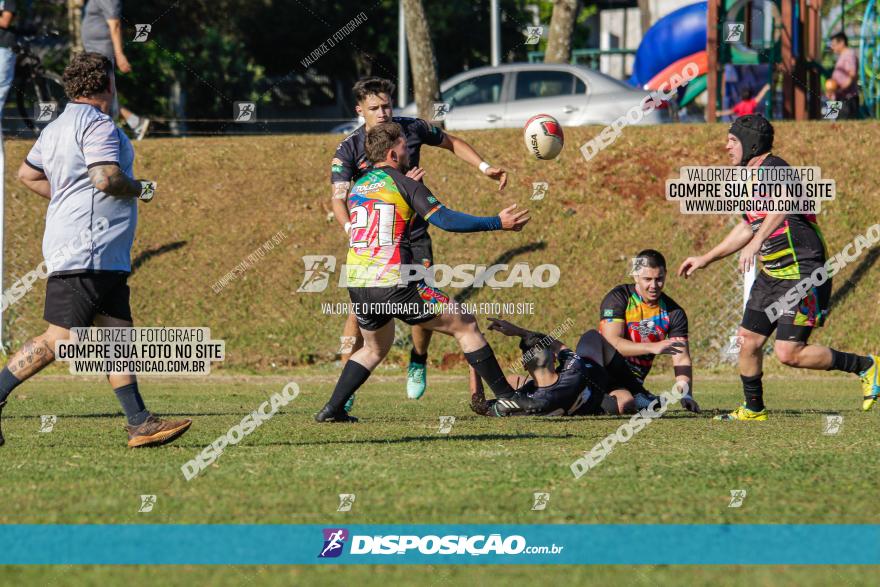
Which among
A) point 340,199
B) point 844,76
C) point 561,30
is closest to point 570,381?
point 340,199

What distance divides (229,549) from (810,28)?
18.3m

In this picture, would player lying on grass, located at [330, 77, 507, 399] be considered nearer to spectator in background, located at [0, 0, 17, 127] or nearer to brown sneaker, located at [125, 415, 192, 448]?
brown sneaker, located at [125, 415, 192, 448]

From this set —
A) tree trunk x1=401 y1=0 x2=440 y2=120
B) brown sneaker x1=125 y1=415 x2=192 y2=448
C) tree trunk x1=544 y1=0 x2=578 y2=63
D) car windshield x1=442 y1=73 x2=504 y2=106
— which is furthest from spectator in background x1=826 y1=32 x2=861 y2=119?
brown sneaker x1=125 y1=415 x2=192 y2=448

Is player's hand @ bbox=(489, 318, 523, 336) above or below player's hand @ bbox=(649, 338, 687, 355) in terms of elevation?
above

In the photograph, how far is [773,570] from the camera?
13.4 feet

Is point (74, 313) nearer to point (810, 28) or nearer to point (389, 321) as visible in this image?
point (389, 321)

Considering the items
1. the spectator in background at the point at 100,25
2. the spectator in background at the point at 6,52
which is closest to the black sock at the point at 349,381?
the spectator in background at the point at 100,25

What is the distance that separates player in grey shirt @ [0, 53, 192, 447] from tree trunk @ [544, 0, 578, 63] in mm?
15810

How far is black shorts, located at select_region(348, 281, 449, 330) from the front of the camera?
24.2 ft

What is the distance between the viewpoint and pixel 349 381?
8008 mm

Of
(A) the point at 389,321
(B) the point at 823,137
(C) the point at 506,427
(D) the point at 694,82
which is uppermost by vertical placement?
(D) the point at 694,82

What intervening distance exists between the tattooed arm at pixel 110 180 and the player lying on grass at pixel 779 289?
414cm

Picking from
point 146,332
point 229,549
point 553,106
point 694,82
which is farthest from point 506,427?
point 694,82

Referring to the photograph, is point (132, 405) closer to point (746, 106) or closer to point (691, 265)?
point (691, 265)
